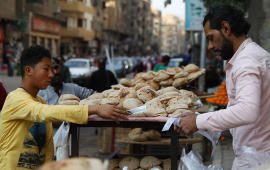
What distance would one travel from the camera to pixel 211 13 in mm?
2104

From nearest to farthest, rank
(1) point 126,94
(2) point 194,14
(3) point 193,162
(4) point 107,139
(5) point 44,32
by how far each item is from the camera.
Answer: (3) point 193,162 < (1) point 126,94 < (4) point 107,139 < (2) point 194,14 < (5) point 44,32

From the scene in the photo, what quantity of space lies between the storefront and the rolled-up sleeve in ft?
102

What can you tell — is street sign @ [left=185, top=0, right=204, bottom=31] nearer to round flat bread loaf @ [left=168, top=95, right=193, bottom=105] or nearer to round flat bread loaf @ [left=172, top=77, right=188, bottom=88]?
round flat bread loaf @ [left=172, top=77, right=188, bottom=88]

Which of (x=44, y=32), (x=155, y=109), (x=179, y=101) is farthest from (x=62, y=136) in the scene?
(x=44, y=32)

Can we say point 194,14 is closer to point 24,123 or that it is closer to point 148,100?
point 148,100

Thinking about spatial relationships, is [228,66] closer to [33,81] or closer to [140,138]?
[33,81]

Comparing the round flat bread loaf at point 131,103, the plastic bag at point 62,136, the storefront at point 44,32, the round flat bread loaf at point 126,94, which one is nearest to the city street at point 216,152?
the round flat bread loaf at point 126,94

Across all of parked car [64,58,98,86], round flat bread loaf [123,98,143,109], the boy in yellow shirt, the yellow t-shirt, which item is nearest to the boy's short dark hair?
the boy in yellow shirt

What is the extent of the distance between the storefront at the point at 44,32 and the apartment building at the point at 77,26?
3097 mm

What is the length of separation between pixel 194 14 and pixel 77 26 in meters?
35.3

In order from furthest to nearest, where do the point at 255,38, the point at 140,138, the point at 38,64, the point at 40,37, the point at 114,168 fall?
1. the point at 40,37
2. the point at 255,38
3. the point at 140,138
4. the point at 114,168
5. the point at 38,64

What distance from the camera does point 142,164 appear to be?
10.1ft

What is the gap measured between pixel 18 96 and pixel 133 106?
955 mm

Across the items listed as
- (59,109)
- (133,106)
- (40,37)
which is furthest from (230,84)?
(40,37)
